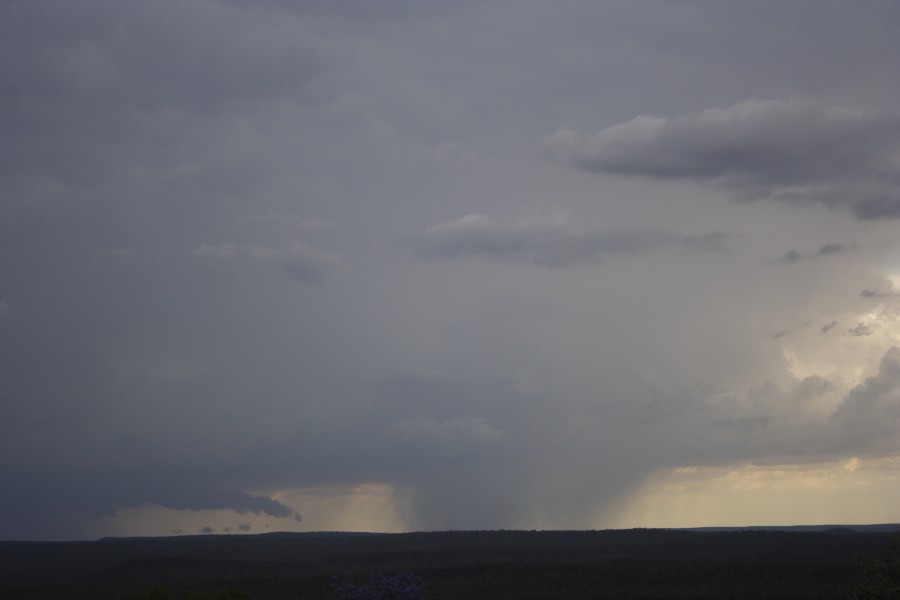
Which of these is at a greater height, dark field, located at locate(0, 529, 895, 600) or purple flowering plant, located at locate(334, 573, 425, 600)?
purple flowering plant, located at locate(334, 573, 425, 600)

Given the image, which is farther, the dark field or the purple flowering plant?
the dark field

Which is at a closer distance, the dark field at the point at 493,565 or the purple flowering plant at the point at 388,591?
the purple flowering plant at the point at 388,591

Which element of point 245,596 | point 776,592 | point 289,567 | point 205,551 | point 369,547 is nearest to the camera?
point 245,596

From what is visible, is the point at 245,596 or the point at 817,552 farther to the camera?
the point at 817,552

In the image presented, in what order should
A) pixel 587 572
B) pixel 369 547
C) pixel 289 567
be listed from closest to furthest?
pixel 587 572, pixel 289 567, pixel 369 547

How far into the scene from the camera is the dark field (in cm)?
8156

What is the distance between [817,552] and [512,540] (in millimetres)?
49949

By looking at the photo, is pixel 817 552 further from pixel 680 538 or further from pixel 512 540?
pixel 512 540

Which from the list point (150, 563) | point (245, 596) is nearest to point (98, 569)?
point (150, 563)

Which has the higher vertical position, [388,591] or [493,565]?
[388,591]

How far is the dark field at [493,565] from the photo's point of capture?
81562mm

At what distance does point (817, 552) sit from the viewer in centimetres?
10800

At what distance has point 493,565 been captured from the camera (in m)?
102

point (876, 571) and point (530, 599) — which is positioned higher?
point (876, 571)
